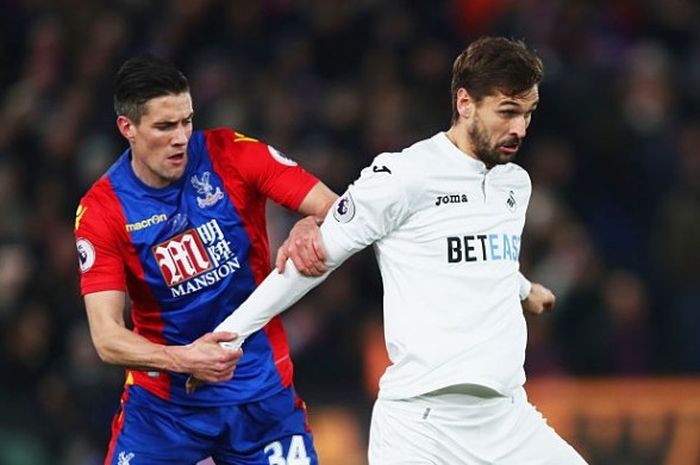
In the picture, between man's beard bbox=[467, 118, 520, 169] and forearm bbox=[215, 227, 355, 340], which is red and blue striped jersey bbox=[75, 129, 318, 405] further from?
man's beard bbox=[467, 118, 520, 169]

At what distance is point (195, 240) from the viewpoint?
21.3 ft

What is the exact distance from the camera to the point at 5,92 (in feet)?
41.8

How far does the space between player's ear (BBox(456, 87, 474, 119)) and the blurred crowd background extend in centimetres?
466

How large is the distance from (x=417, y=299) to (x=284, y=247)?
1.91 ft

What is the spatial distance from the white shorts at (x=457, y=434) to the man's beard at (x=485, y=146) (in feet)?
2.88

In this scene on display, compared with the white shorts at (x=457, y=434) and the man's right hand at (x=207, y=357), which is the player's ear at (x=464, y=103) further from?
the man's right hand at (x=207, y=357)

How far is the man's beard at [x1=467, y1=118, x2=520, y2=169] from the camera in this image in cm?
607

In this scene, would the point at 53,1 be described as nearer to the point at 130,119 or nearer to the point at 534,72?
Result: the point at 130,119

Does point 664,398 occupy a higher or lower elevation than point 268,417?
lower

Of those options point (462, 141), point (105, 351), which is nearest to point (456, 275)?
point (462, 141)

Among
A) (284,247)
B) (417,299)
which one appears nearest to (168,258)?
(284,247)

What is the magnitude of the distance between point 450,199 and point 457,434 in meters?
0.86

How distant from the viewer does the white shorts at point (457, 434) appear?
19.8 ft

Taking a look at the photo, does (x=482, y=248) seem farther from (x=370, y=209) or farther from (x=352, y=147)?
(x=352, y=147)
